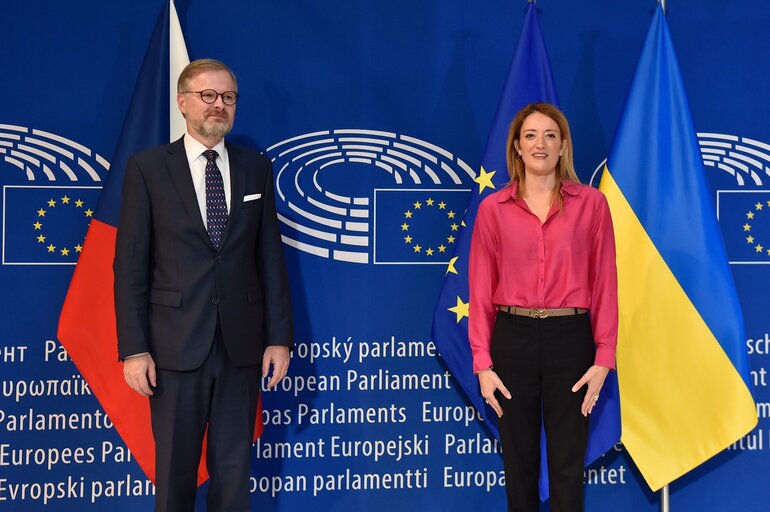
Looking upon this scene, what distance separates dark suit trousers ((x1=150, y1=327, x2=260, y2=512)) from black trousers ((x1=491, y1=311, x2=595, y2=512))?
31.8 inches

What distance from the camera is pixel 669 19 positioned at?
304 centimetres

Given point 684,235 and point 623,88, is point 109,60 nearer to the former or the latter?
point 623,88

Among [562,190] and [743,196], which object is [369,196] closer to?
[562,190]

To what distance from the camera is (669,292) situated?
2.82m

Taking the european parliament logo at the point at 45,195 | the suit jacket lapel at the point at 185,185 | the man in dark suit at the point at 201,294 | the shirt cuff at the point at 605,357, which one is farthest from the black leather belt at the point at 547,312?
the european parliament logo at the point at 45,195

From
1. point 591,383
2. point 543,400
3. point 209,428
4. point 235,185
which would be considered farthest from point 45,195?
point 591,383

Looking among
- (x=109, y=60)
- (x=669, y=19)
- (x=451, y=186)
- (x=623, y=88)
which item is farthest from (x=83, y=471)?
(x=669, y=19)

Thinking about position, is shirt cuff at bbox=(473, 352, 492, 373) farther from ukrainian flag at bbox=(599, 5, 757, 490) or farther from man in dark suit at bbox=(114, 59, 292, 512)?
ukrainian flag at bbox=(599, 5, 757, 490)

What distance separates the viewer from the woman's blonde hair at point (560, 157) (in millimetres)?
2361

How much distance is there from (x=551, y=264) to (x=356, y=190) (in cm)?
A: 98

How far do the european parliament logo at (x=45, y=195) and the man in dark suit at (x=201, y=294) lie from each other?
705 mm

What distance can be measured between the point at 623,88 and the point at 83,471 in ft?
8.61

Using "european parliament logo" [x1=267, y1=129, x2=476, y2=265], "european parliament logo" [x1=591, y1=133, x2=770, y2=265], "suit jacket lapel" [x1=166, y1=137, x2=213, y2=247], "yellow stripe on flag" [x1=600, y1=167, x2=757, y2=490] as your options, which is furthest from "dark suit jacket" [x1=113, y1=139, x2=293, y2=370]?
"european parliament logo" [x1=591, y1=133, x2=770, y2=265]

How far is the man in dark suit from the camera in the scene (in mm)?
2227
